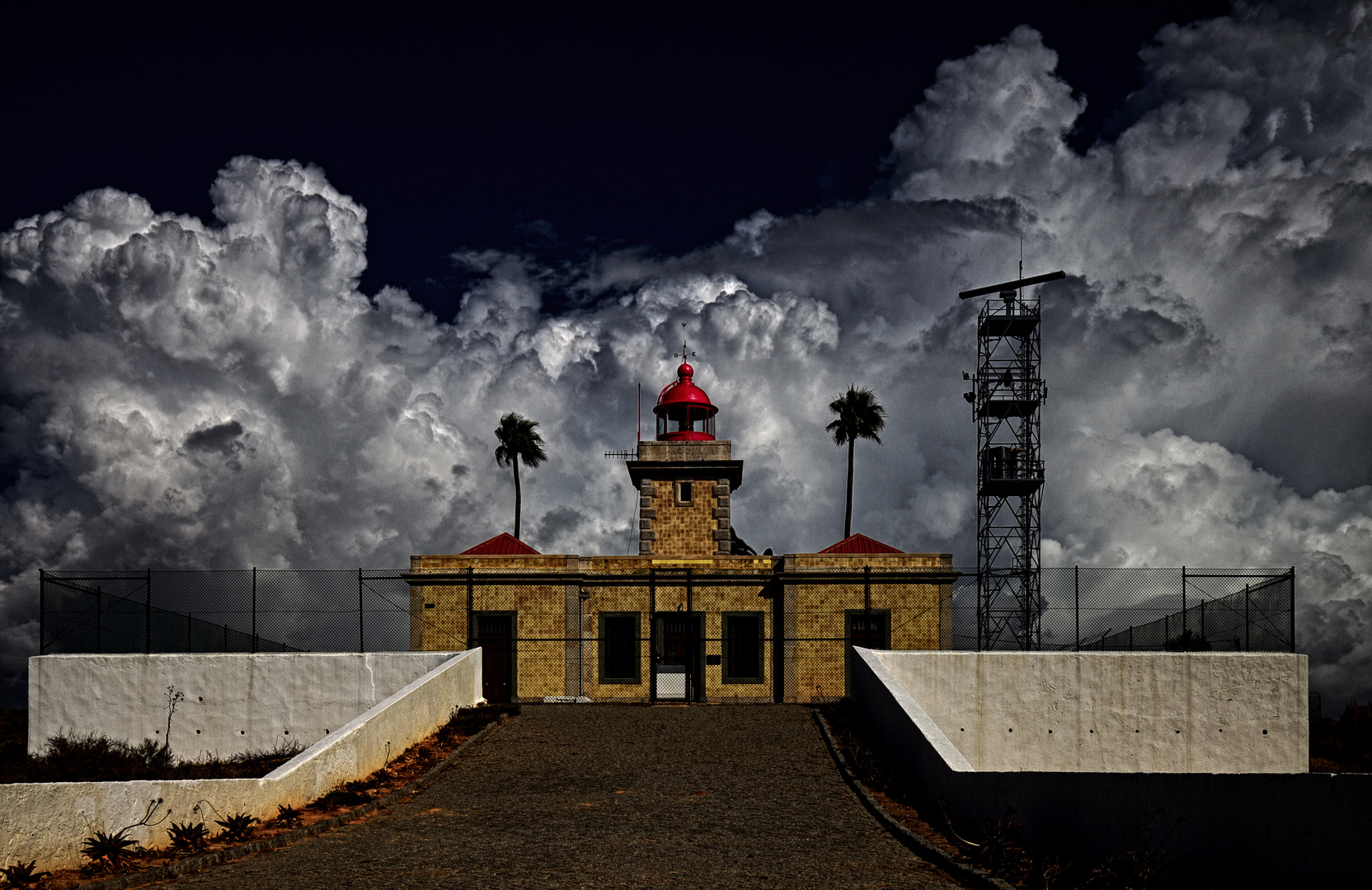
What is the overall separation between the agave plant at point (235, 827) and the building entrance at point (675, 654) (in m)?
16.4

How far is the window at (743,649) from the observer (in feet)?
88.1

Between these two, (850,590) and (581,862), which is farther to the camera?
(850,590)

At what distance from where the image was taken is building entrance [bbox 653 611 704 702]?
86.8ft

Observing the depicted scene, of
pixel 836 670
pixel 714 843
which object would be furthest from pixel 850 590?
pixel 714 843

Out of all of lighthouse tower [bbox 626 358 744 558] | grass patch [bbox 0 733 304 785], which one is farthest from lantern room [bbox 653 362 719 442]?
grass patch [bbox 0 733 304 785]

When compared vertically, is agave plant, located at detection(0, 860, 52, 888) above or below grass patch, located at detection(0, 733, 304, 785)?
above

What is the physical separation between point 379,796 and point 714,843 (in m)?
4.11

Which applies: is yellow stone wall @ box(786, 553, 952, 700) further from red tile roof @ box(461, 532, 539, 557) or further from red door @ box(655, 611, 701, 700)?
red tile roof @ box(461, 532, 539, 557)

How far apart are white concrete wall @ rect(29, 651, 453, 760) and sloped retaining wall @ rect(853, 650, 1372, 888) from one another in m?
12.0

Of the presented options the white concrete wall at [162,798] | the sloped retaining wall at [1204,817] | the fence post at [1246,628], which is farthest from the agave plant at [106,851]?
the fence post at [1246,628]

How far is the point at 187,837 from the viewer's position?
32.5 ft

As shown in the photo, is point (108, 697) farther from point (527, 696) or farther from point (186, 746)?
point (527, 696)

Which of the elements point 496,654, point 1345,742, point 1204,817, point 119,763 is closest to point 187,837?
point 119,763

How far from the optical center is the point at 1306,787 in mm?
7305
